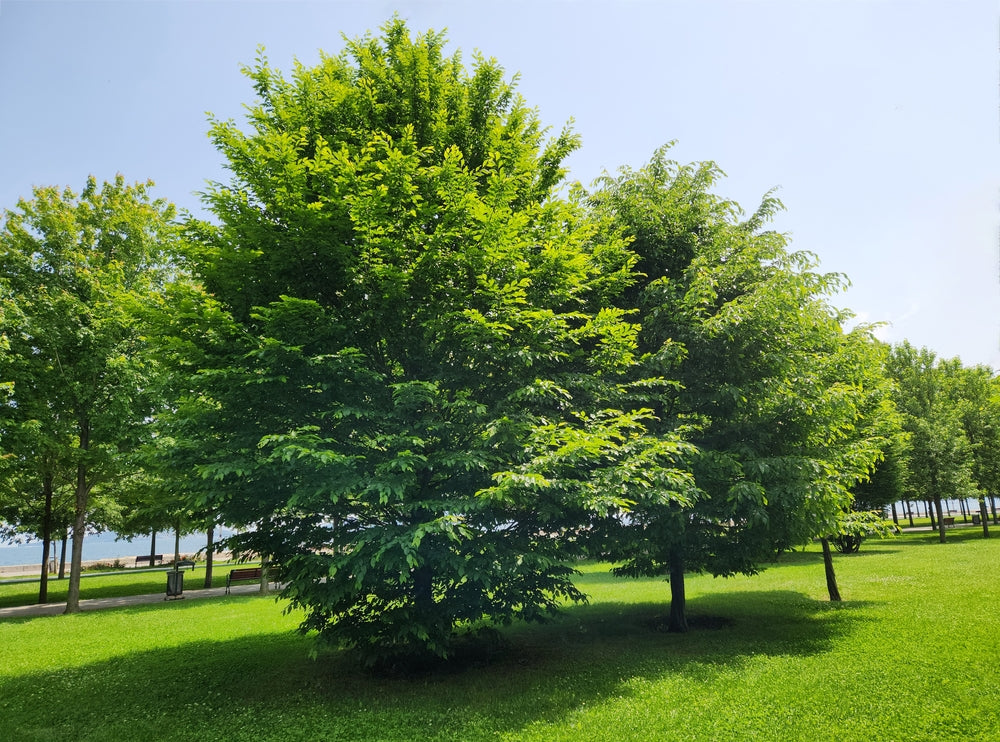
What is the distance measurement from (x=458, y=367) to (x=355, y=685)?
601 centimetres

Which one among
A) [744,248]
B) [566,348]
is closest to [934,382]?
[744,248]

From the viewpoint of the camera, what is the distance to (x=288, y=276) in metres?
10.4

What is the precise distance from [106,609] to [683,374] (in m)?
22.3

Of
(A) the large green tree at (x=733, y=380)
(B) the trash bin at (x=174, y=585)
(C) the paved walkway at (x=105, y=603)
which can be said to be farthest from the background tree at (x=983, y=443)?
(B) the trash bin at (x=174, y=585)

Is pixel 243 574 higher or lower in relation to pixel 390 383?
lower

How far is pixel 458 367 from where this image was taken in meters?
10.4

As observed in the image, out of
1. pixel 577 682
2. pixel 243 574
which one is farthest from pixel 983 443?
pixel 243 574

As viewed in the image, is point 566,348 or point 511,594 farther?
point 566,348

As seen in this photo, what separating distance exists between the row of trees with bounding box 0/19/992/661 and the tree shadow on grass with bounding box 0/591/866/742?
3.33ft

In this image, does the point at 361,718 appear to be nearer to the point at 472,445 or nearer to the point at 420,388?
the point at 472,445

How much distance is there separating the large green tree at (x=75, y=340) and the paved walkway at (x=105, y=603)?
134 centimetres

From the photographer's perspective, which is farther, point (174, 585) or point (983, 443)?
point (983, 443)

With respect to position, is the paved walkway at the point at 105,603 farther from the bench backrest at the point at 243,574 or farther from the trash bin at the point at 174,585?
the bench backrest at the point at 243,574

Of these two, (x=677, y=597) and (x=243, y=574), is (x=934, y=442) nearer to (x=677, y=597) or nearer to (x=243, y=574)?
(x=677, y=597)
